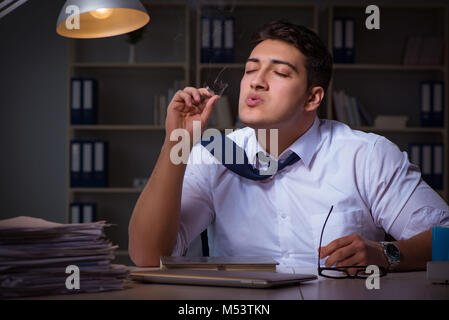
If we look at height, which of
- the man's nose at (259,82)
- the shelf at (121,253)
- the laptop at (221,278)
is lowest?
the shelf at (121,253)

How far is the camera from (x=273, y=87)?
1.54m

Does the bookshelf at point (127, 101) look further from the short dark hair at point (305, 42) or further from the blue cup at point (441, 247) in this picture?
the blue cup at point (441, 247)

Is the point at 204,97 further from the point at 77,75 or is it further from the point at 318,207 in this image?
the point at 77,75

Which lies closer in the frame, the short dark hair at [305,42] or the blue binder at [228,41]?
the short dark hair at [305,42]

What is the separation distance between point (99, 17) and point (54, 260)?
3.00ft

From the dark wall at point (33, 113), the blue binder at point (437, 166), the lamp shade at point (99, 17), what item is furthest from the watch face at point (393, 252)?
the dark wall at point (33, 113)

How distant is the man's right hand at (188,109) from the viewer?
144cm

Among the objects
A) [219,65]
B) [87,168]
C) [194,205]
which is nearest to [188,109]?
[194,205]

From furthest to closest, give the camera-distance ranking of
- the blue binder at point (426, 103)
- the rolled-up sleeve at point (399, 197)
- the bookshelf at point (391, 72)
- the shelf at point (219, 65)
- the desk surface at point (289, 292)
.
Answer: the bookshelf at point (391, 72) < the blue binder at point (426, 103) < the shelf at point (219, 65) < the rolled-up sleeve at point (399, 197) < the desk surface at point (289, 292)

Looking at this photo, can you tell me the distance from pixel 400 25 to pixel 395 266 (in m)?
3.20

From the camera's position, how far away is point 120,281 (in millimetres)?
876

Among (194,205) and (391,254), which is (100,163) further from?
(391,254)

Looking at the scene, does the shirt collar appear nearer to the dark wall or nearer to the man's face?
the man's face

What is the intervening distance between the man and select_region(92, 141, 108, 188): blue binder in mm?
2109
